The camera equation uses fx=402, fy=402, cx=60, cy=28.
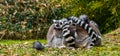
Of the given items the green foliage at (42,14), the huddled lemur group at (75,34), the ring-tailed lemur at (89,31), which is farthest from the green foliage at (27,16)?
the ring-tailed lemur at (89,31)

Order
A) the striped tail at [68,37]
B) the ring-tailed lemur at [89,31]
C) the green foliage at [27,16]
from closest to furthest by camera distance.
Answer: the striped tail at [68,37] → the ring-tailed lemur at [89,31] → the green foliage at [27,16]

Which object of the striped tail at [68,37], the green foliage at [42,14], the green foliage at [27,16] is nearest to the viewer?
the striped tail at [68,37]

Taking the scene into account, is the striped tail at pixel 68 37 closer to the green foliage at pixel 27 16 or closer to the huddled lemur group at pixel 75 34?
the huddled lemur group at pixel 75 34

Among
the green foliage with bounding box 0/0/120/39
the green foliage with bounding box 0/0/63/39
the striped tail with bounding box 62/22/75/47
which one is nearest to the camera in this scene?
the striped tail with bounding box 62/22/75/47

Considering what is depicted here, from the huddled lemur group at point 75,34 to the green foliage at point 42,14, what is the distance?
24.9 feet

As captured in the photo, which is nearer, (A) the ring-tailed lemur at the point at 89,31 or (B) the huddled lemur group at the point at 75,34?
(B) the huddled lemur group at the point at 75,34

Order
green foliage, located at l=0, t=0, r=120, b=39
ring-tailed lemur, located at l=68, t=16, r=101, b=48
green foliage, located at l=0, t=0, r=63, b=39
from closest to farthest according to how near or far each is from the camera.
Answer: ring-tailed lemur, located at l=68, t=16, r=101, b=48
green foliage, located at l=0, t=0, r=120, b=39
green foliage, located at l=0, t=0, r=63, b=39

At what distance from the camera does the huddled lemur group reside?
1084 centimetres

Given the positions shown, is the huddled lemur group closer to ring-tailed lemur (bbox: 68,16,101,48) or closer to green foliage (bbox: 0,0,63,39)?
ring-tailed lemur (bbox: 68,16,101,48)

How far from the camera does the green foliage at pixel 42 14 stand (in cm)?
1945

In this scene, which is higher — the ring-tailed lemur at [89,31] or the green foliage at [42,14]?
the green foliage at [42,14]

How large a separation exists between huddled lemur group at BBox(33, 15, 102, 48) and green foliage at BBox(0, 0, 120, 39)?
7594mm

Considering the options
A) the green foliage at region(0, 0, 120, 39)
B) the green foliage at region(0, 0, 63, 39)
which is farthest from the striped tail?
the green foliage at region(0, 0, 63, 39)

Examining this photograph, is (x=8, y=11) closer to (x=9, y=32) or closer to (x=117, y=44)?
(x=9, y=32)
